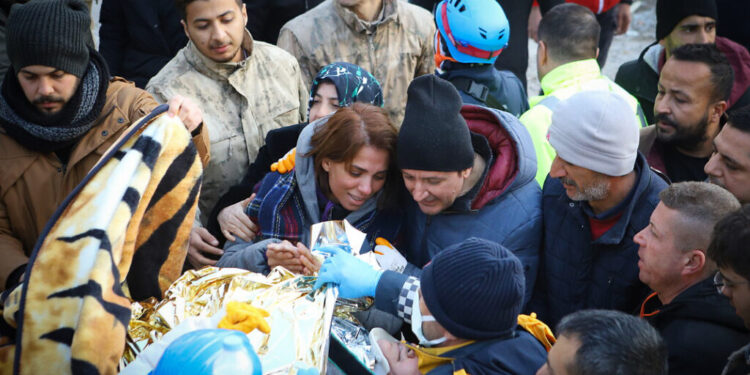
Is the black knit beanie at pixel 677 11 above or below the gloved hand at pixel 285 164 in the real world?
below

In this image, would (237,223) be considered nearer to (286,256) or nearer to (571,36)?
(286,256)

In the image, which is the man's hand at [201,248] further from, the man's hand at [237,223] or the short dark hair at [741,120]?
the short dark hair at [741,120]

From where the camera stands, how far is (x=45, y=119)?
249 centimetres

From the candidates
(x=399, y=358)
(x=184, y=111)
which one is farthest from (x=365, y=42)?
(x=399, y=358)

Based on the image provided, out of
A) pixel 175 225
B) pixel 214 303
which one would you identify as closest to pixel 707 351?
pixel 214 303

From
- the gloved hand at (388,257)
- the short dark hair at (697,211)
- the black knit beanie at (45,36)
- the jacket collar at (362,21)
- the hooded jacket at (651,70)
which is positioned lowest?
the hooded jacket at (651,70)

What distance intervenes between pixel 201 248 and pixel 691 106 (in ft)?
7.68

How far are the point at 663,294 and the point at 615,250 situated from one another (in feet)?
0.89

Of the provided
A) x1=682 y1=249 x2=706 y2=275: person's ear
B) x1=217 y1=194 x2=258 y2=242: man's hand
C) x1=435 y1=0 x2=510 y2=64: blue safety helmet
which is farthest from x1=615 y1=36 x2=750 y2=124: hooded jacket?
x1=217 y1=194 x2=258 y2=242: man's hand

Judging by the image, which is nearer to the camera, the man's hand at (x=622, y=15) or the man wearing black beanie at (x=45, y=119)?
the man wearing black beanie at (x=45, y=119)

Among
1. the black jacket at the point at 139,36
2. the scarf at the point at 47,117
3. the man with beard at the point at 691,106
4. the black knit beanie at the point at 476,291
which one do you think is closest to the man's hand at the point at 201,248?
the scarf at the point at 47,117

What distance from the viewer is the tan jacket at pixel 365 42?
398 centimetres

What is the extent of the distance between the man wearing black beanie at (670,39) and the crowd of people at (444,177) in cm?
35

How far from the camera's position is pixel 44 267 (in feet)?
5.20
